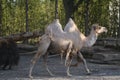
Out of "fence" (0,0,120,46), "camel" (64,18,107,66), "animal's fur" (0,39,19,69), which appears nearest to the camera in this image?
"camel" (64,18,107,66)

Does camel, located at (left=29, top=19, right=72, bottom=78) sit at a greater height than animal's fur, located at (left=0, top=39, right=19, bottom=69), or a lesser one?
greater

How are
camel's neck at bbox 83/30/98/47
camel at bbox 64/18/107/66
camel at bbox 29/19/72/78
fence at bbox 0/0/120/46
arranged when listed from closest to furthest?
camel at bbox 29/19/72/78
camel at bbox 64/18/107/66
camel's neck at bbox 83/30/98/47
fence at bbox 0/0/120/46

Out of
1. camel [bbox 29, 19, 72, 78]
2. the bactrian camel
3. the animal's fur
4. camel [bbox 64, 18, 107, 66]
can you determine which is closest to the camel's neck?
camel [bbox 64, 18, 107, 66]

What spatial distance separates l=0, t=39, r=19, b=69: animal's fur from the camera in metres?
14.6

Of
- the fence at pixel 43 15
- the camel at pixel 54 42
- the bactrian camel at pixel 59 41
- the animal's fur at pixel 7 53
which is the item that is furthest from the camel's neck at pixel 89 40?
the fence at pixel 43 15

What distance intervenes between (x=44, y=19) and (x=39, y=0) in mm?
2185

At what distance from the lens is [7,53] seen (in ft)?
48.0

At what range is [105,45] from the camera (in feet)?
65.5

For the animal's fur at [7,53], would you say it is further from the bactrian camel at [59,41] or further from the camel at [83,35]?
the camel at [83,35]

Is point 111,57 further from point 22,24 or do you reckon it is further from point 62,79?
point 22,24

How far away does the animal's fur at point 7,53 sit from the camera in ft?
48.1

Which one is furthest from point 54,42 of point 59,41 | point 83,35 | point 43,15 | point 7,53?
point 43,15

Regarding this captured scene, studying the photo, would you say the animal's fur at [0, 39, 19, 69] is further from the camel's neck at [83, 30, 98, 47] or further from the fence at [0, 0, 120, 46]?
the fence at [0, 0, 120, 46]

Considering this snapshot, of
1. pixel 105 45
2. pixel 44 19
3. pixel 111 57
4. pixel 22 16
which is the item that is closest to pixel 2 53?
pixel 111 57
